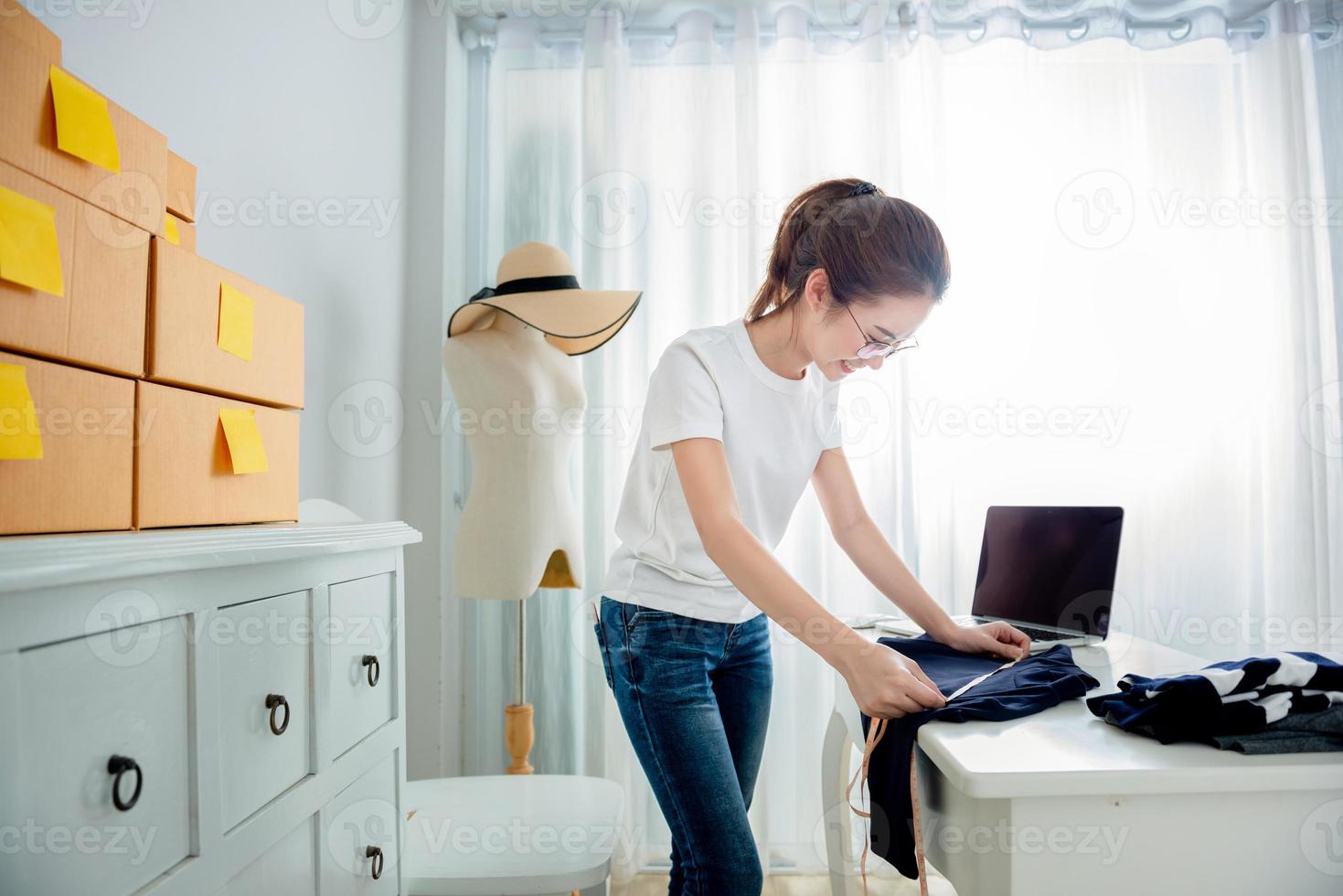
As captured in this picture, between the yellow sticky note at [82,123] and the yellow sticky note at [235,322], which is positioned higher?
the yellow sticky note at [82,123]

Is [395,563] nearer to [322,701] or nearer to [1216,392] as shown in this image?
[322,701]

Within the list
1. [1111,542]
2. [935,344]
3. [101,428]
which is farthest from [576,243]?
[101,428]

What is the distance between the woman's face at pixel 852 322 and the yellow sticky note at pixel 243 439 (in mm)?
766

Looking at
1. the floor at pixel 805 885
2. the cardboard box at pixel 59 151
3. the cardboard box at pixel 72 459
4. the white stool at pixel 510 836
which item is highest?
the cardboard box at pixel 59 151

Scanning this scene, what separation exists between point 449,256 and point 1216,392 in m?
2.30

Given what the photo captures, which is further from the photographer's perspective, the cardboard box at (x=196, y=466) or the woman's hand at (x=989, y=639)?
the woman's hand at (x=989, y=639)

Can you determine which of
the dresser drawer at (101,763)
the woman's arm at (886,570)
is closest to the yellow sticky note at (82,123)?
the dresser drawer at (101,763)

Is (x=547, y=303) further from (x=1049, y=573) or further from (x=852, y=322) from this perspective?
(x=1049, y=573)

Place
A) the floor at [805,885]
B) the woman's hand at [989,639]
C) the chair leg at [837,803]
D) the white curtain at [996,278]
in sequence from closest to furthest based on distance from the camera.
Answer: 1. the woman's hand at [989,639]
2. the chair leg at [837,803]
3. the floor at [805,885]
4. the white curtain at [996,278]

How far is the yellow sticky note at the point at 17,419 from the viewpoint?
65cm

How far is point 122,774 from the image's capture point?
680mm

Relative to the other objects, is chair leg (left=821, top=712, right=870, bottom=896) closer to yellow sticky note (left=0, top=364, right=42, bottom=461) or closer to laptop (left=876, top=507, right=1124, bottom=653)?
laptop (left=876, top=507, right=1124, bottom=653)

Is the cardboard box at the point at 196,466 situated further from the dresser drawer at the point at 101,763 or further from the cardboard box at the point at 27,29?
the cardboard box at the point at 27,29

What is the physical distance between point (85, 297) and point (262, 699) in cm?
44
